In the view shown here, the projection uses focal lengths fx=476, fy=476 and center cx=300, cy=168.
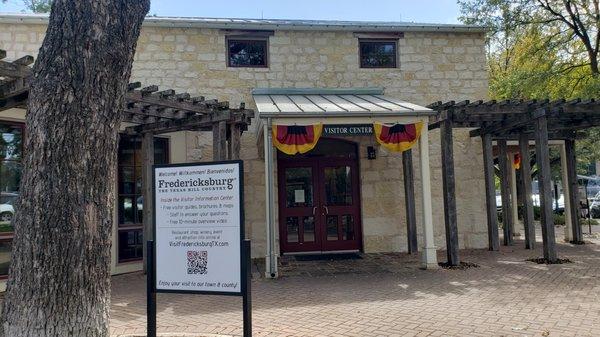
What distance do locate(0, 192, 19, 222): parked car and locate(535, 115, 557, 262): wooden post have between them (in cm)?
926

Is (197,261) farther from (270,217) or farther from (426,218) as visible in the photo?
(426,218)

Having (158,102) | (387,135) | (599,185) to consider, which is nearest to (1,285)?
(158,102)

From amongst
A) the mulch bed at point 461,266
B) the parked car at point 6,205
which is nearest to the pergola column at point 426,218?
the mulch bed at point 461,266

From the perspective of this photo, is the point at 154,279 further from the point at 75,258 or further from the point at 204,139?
the point at 204,139

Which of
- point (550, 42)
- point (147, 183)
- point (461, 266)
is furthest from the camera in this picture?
point (550, 42)

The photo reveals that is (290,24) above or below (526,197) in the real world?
above

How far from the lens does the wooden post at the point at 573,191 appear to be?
38.4 ft

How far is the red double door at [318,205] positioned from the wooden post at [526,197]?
3714 millimetres

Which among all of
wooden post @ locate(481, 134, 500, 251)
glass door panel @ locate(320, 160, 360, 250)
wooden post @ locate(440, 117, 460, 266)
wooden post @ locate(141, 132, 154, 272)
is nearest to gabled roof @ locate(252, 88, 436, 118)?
wooden post @ locate(440, 117, 460, 266)

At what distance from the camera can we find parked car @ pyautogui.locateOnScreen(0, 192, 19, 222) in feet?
25.0

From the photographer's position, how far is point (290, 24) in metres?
10.9

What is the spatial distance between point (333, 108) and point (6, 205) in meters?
5.60

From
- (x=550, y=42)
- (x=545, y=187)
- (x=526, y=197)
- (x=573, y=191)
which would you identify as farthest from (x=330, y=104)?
(x=550, y=42)

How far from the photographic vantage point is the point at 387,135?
815 centimetres
